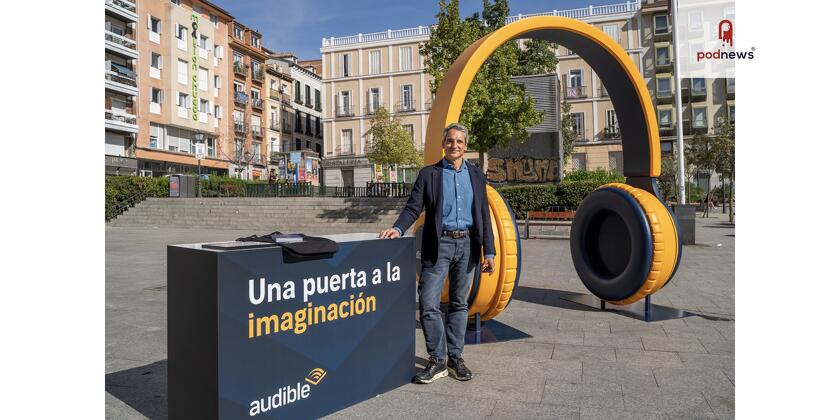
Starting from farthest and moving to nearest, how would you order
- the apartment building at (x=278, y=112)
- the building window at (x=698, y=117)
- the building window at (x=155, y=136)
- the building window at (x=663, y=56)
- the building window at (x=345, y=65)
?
the apartment building at (x=278, y=112) < the building window at (x=345, y=65) < the building window at (x=698, y=117) < the building window at (x=663, y=56) < the building window at (x=155, y=136)

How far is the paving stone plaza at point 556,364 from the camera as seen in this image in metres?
3.34

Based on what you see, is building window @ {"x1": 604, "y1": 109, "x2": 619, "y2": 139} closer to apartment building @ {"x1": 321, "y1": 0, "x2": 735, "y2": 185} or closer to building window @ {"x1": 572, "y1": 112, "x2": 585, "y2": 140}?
apartment building @ {"x1": 321, "y1": 0, "x2": 735, "y2": 185}

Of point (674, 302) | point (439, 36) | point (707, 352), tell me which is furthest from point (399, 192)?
point (707, 352)

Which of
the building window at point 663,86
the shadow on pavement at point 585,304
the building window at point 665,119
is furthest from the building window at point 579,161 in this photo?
the shadow on pavement at point 585,304

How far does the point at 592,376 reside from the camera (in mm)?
3924

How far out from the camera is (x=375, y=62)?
1853 inches

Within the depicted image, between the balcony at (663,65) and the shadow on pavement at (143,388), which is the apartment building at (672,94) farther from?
the shadow on pavement at (143,388)

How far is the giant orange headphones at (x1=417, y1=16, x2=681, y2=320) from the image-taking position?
4.77 meters

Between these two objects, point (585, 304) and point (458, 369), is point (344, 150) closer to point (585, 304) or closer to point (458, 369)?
point (585, 304)

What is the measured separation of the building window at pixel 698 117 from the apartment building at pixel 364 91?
2206 cm

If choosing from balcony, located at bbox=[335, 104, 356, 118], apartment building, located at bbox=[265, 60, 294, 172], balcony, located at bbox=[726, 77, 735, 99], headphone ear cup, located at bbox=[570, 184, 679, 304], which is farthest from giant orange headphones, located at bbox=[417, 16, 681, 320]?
apartment building, located at bbox=[265, 60, 294, 172]

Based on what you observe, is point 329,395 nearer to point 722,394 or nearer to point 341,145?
point 722,394

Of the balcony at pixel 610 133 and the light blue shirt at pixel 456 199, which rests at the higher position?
→ the balcony at pixel 610 133

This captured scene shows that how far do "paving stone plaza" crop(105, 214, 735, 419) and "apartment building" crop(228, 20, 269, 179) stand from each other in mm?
41792
